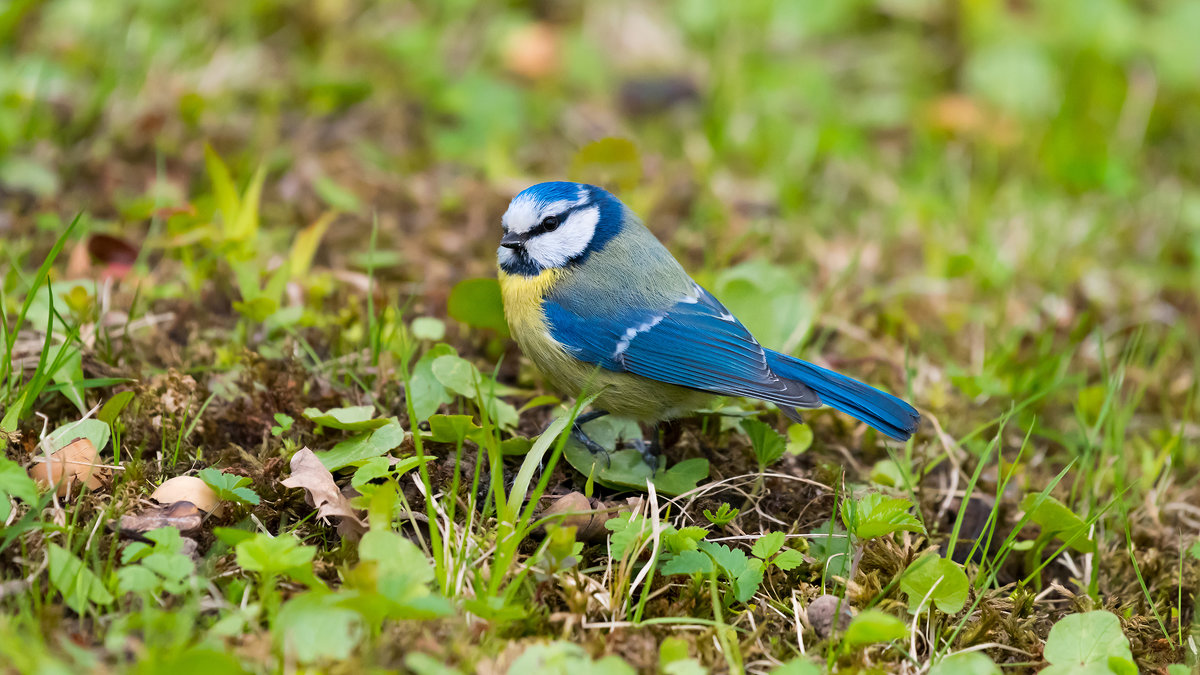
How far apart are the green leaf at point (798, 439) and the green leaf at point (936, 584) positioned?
65cm

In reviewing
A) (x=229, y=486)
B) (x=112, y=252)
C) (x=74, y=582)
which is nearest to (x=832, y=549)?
(x=229, y=486)

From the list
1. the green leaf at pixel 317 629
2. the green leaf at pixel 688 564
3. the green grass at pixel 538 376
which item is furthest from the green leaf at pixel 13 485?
the green leaf at pixel 688 564

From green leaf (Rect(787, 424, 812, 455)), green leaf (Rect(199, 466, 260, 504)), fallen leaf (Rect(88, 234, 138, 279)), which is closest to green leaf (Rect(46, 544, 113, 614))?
green leaf (Rect(199, 466, 260, 504))

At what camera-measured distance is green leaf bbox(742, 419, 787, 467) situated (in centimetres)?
276

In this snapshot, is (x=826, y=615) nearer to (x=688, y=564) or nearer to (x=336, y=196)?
(x=688, y=564)

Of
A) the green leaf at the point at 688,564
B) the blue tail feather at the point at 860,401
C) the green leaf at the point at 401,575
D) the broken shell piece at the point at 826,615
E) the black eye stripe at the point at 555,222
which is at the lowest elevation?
the broken shell piece at the point at 826,615

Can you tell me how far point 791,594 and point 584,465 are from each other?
2.08 feet

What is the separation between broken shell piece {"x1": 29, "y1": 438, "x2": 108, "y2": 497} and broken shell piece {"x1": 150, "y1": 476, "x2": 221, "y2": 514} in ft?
0.52

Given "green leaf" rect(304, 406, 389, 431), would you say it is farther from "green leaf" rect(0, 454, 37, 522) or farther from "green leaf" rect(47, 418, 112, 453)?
"green leaf" rect(0, 454, 37, 522)

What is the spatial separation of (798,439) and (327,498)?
1415 millimetres

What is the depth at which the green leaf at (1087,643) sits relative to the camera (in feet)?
7.44

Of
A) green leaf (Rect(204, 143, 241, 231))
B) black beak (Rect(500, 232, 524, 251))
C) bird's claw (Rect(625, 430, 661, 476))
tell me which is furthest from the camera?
green leaf (Rect(204, 143, 241, 231))

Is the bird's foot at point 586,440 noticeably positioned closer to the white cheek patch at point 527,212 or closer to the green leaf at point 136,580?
the white cheek patch at point 527,212

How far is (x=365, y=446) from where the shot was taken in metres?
2.57
